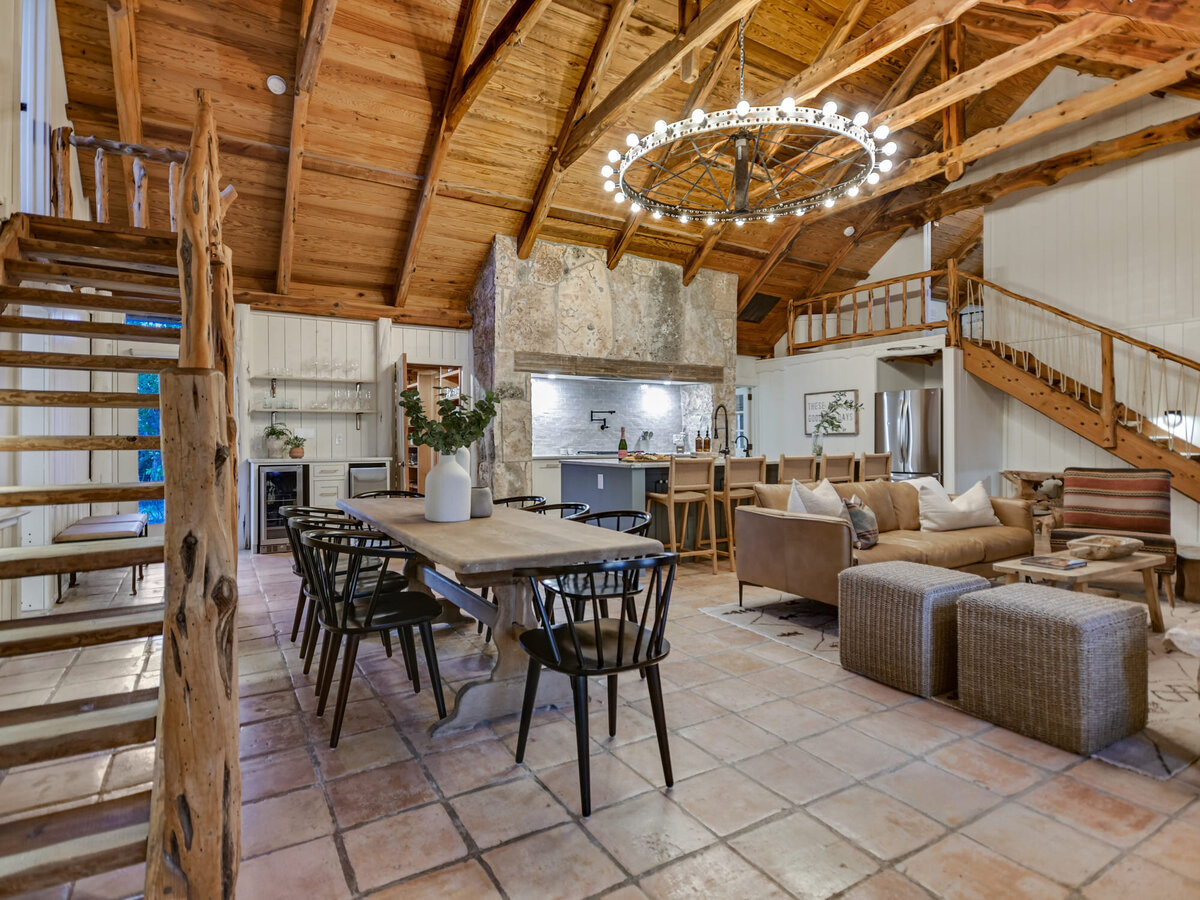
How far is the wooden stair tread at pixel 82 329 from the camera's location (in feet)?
8.39

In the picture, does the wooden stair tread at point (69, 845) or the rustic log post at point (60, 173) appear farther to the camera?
the rustic log post at point (60, 173)

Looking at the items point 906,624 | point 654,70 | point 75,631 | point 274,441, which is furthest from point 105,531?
point 654,70

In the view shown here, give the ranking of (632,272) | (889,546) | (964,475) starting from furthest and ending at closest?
(632,272)
(964,475)
(889,546)

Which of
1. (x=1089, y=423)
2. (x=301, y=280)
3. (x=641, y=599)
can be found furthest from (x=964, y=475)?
(x=301, y=280)

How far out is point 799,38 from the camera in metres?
6.75

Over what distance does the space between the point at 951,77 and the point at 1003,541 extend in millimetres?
5412

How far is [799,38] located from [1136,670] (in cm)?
676

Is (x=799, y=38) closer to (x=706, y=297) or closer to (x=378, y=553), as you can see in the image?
(x=706, y=297)

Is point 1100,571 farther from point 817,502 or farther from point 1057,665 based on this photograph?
point 817,502

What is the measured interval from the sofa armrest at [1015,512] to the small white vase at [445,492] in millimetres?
4048

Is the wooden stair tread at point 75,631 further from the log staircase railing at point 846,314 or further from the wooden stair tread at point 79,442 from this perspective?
the log staircase railing at point 846,314

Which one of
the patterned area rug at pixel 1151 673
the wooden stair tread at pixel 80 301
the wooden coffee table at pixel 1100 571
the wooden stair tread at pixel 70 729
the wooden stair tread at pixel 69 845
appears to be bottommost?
the patterned area rug at pixel 1151 673

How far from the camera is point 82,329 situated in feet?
9.00

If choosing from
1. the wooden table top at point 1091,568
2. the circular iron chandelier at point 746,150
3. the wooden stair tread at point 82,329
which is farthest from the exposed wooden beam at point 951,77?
the wooden stair tread at point 82,329
